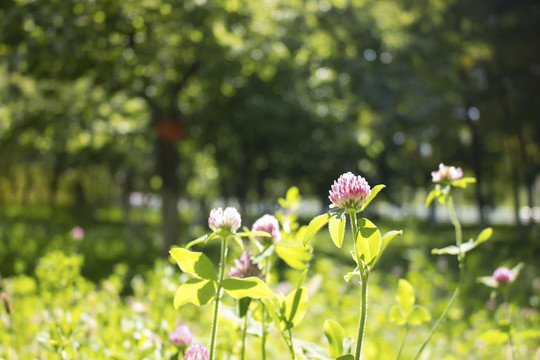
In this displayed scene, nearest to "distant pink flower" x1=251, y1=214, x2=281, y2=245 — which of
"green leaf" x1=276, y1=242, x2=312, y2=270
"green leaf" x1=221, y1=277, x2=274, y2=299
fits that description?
"green leaf" x1=276, y1=242, x2=312, y2=270

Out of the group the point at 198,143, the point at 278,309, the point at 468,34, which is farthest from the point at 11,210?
the point at 278,309

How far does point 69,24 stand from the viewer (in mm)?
7969

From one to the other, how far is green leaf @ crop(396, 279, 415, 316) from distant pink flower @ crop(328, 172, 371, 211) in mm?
553

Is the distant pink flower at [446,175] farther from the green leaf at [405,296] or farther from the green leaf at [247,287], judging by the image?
the green leaf at [247,287]

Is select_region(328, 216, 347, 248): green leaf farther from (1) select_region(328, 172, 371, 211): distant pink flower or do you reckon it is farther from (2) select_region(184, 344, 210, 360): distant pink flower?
(2) select_region(184, 344, 210, 360): distant pink flower

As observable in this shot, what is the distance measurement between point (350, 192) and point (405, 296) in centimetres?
61

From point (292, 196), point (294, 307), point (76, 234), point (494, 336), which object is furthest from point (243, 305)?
point (76, 234)

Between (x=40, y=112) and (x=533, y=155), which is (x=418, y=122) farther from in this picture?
(x=40, y=112)

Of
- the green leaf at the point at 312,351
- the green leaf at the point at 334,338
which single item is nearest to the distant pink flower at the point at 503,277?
the green leaf at the point at 312,351

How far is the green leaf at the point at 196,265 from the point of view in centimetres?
102

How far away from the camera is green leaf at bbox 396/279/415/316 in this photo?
143 cm

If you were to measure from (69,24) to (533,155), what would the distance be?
58.4 ft

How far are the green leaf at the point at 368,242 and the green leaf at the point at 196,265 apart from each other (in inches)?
11.8

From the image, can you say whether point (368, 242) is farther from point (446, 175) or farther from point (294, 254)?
point (446, 175)
